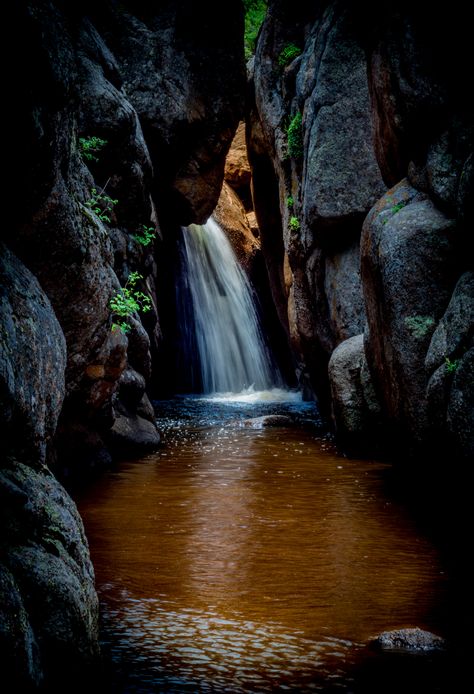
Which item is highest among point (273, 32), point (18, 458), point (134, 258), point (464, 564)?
point (273, 32)

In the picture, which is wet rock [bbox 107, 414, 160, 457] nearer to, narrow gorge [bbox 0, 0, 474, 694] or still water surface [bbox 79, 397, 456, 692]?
narrow gorge [bbox 0, 0, 474, 694]

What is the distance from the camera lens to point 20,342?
395 cm

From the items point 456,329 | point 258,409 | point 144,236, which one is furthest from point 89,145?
point 258,409

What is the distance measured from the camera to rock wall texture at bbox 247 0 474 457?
22.3 feet

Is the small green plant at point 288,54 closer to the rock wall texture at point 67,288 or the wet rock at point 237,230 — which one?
the rock wall texture at point 67,288

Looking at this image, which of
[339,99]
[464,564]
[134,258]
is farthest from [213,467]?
[339,99]

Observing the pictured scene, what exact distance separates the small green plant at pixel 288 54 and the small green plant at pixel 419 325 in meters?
11.4

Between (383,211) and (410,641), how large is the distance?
5.94 m

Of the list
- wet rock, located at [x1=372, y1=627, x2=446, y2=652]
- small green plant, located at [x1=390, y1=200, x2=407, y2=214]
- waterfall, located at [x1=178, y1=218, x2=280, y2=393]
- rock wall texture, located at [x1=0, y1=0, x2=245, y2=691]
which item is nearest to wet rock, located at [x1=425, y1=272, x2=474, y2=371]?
small green plant, located at [x1=390, y1=200, x2=407, y2=214]

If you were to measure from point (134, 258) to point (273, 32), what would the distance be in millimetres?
8393

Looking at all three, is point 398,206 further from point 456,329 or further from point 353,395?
point 353,395

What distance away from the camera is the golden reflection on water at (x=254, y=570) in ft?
12.4

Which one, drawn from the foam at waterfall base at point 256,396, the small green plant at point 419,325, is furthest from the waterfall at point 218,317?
the small green plant at point 419,325

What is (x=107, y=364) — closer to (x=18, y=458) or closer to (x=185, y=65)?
(x=18, y=458)
